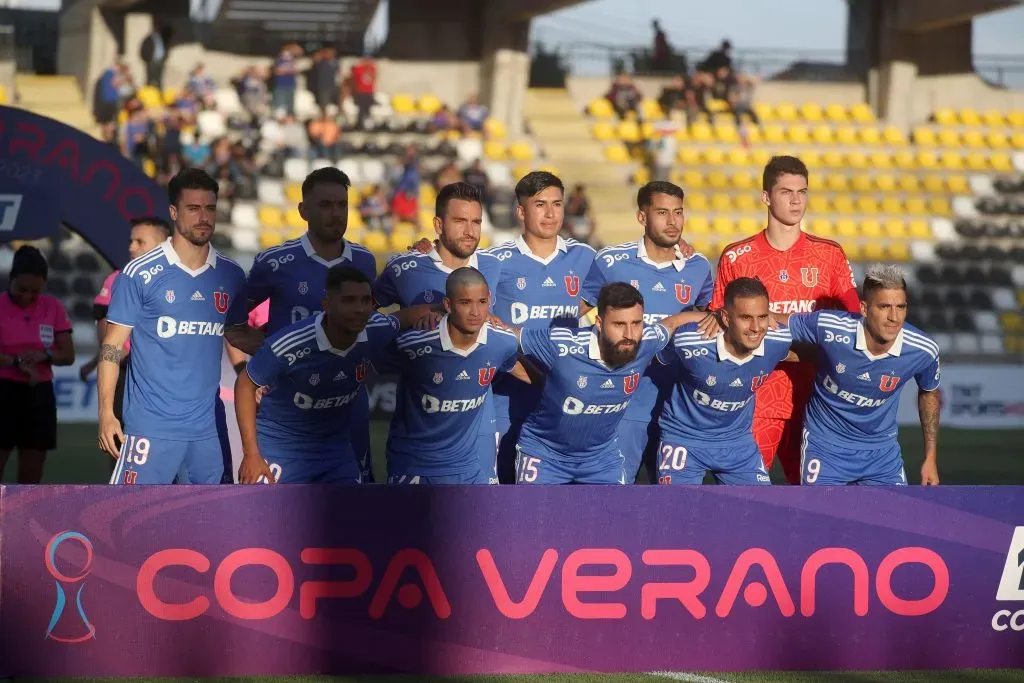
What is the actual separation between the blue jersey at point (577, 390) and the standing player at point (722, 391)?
0.88ft

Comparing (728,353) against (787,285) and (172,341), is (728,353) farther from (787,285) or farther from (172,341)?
(172,341)

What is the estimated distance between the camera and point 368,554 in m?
5.85

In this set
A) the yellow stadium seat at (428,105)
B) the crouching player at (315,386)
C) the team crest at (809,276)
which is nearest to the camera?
the crouching player at (315,386)

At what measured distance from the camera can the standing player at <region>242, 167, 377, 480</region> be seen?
7.30 m

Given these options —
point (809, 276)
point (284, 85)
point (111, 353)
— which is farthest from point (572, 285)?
point (284, 85)

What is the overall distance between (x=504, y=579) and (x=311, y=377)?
144cm

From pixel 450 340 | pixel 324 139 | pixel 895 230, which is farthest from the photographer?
pixel 895 230

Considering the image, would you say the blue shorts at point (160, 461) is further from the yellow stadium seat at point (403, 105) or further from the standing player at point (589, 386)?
the yellow stadium seat at point (403, 105)

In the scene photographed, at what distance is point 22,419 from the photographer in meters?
9.40

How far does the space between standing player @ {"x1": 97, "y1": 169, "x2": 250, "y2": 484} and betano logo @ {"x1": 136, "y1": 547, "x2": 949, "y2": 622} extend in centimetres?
147

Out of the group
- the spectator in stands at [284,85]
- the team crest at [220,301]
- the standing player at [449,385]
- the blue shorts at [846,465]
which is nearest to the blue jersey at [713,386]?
the blue shorts at [846,465]

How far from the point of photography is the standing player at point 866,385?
730 cm

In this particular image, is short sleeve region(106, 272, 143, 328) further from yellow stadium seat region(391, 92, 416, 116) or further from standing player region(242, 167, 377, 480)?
yellow stadium seat region(391, 92, 416, 116)

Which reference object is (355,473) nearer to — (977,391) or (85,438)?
(85,438)
